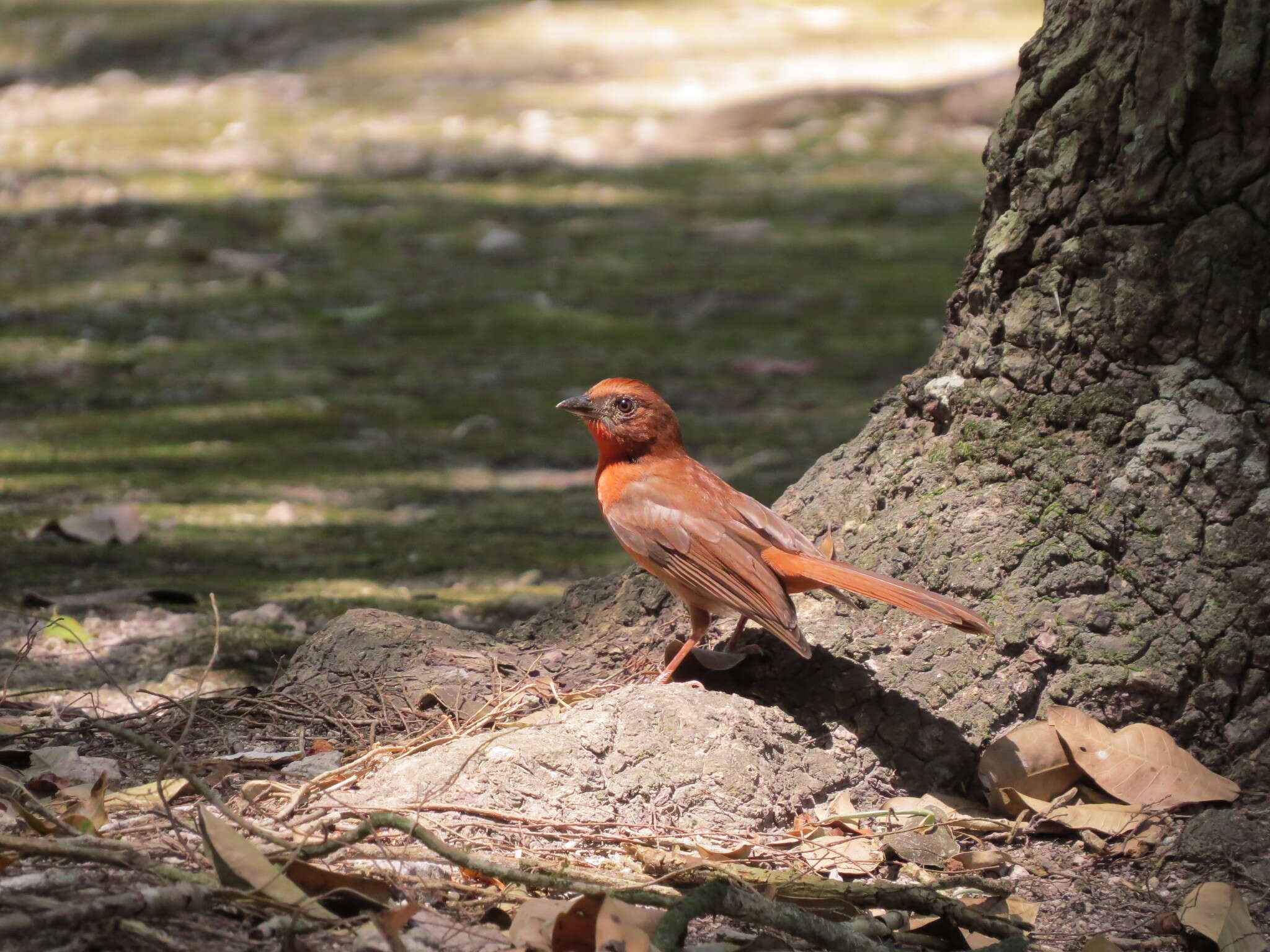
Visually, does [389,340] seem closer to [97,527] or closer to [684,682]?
[97,527]

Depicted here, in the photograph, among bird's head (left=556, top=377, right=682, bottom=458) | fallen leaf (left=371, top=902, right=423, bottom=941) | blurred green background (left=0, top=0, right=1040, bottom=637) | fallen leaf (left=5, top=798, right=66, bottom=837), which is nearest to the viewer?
fallen leaf (left=371, top=902, right=423, bottom=941)

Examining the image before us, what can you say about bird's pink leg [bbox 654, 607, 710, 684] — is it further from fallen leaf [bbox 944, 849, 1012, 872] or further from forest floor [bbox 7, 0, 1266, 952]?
fallen leaf [bbox 944, 849, 1012, 872]

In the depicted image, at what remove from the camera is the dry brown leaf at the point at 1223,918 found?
2.96m

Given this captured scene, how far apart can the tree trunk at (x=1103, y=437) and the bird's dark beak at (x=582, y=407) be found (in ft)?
3.11

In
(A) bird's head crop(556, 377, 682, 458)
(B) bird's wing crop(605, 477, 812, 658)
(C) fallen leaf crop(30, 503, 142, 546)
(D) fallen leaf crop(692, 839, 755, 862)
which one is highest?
(A) bird's head crop(556, 377, 682, 458)

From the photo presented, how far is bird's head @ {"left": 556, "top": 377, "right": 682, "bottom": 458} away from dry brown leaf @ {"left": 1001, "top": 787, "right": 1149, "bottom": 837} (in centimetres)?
145

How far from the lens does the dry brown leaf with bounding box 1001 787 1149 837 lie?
340cm

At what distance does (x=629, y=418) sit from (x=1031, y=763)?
5.02 ft

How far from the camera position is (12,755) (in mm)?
3477

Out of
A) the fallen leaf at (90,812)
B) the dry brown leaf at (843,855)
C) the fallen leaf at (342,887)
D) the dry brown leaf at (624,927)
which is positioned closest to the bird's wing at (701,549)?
the dry brown leaf at (843,855)

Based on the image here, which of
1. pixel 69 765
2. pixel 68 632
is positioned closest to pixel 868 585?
pixel 69 765

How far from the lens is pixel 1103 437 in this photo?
360 cm

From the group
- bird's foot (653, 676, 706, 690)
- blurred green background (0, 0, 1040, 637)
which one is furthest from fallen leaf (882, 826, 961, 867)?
blurred green background (0, 0, 1040, 637)

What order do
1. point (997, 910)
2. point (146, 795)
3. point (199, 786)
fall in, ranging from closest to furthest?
point (199, 786) < point (997, 910) < point (146, 795)
